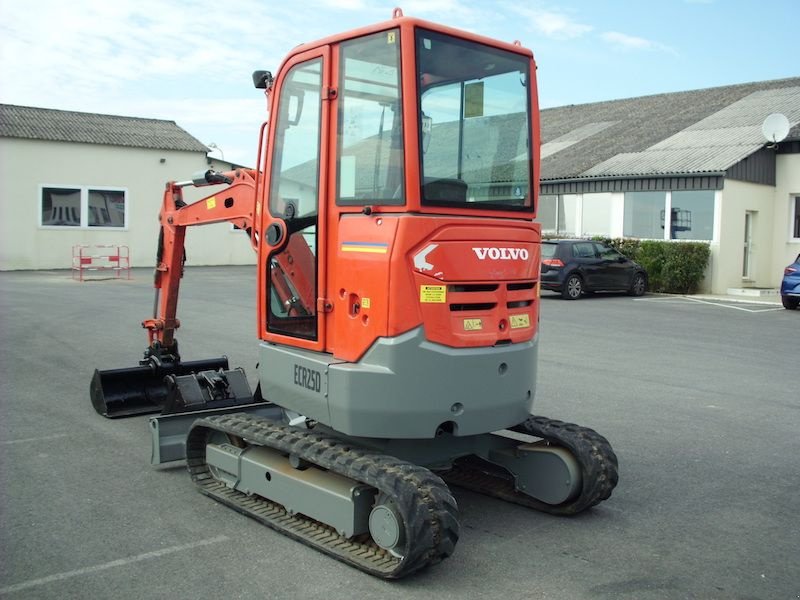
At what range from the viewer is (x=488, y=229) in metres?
5.20

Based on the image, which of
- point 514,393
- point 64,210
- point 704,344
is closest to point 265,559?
point 514,393

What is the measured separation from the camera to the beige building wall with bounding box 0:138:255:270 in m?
30.3

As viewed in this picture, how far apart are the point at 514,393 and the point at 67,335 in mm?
10063

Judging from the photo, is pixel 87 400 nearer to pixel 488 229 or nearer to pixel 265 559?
pixel 265 559

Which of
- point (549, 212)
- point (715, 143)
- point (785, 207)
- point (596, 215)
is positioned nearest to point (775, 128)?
point (715, 143)

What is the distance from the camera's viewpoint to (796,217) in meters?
26.5

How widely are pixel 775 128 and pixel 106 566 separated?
25293mm

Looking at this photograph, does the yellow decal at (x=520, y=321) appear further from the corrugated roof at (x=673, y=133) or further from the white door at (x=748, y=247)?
the white door at (x=748, y=247)

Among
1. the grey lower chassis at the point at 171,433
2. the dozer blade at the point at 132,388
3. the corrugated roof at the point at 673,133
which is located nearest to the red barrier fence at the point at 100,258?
the corrugated roof at the point at 673,133

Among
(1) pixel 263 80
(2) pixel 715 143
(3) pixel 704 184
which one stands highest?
(2) pixel 715 143

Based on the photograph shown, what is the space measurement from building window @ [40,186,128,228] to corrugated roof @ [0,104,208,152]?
1852 millimetres

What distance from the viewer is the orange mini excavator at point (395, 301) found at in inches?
192

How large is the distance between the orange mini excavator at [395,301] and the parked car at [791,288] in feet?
53.9

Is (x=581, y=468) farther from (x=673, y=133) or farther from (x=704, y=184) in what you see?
(x=673, y=133)
